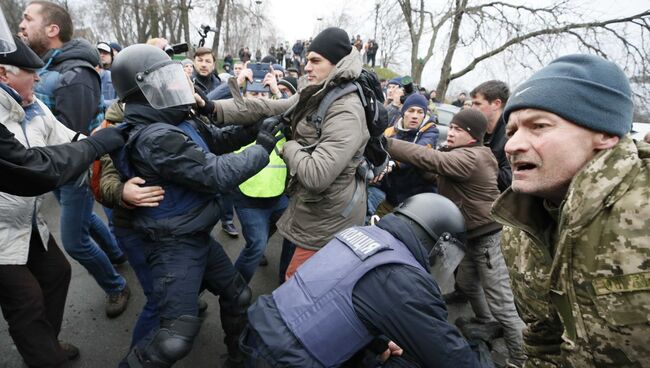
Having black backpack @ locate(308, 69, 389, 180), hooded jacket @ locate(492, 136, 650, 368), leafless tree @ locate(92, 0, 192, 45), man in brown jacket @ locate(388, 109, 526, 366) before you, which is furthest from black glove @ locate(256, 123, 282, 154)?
leafless tree @ locate(92, 0, 192, 45)

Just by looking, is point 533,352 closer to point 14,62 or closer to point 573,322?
point 573,322

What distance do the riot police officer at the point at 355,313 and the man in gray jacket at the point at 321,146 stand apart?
55 cm

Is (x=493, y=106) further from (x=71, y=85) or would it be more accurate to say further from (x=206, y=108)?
(x=71, y=85)

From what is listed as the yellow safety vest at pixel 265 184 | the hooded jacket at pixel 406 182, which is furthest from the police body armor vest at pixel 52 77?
the hooded jacket at pixel 406 182

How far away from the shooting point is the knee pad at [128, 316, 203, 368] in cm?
171

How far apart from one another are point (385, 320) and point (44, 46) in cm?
309

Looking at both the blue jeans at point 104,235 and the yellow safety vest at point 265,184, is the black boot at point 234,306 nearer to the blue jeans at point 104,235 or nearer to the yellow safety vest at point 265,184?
the yellow safety vest at point 265,184

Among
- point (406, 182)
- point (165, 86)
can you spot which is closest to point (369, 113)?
point (165, 86)

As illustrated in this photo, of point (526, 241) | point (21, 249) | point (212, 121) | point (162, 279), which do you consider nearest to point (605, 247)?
point (526, 241)

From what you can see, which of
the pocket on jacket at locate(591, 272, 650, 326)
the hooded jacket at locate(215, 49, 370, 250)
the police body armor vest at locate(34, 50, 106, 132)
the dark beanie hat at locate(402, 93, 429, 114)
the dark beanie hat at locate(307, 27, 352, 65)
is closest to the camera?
the pocket on jacket at locate(591, 272, 650, 326)

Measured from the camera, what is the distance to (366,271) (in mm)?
1348

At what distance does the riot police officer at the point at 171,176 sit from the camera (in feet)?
5.59

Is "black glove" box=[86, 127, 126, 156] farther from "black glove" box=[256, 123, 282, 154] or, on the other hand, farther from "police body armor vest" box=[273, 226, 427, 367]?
"police body armor vest" box=[273, 226, 427, 367]

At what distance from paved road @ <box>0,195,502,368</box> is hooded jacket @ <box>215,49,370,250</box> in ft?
3.62
